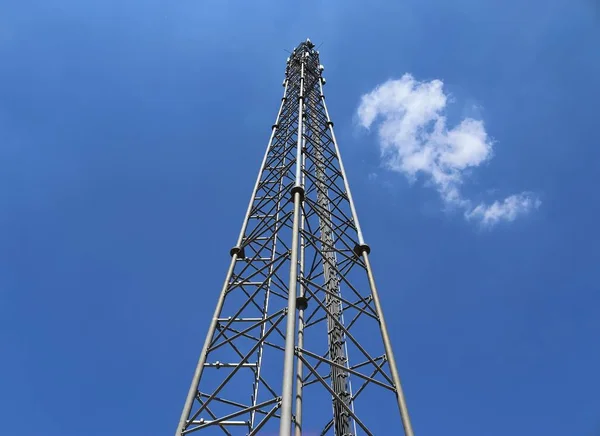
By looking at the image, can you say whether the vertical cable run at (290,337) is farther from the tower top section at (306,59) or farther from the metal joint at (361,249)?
the tower top section at (306,59)

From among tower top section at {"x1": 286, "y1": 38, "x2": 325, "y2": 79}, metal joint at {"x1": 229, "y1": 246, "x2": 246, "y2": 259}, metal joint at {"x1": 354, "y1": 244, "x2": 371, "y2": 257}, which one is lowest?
metal joint at {"x1": 354, "y1": 244, "x2": 371, "y2": 257}

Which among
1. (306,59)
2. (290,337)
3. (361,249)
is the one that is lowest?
(290,337)

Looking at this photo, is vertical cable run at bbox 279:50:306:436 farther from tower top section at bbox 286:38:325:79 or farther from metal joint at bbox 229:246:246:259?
tower top section at bbox 286:38:325:79

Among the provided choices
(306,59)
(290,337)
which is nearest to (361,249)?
(290,337)

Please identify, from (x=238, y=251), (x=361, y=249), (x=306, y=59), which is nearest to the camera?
(x=361, y=249)

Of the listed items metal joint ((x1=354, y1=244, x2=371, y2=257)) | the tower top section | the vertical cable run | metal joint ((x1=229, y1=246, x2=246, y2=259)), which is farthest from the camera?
the tower top section

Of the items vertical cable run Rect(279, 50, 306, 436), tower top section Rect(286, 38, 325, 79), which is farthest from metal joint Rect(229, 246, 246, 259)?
tower top section Rect(286, 38, 325, 79)

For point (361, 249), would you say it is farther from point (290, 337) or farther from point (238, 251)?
point (290, 337)

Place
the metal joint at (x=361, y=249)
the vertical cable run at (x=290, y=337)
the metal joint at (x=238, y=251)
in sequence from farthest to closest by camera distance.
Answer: the metal joint at (x=238, y=251)
the metal joint at (x=361, y=249)
the vertical cable run at (x=290, y=337)

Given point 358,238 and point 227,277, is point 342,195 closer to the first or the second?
point 358,238

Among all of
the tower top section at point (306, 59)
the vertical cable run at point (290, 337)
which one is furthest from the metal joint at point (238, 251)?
the tower top section at point (306, 59)

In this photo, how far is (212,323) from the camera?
8969 mm

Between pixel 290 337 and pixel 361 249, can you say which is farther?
pixel 361 249

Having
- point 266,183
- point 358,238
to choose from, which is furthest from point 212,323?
point 266,183
